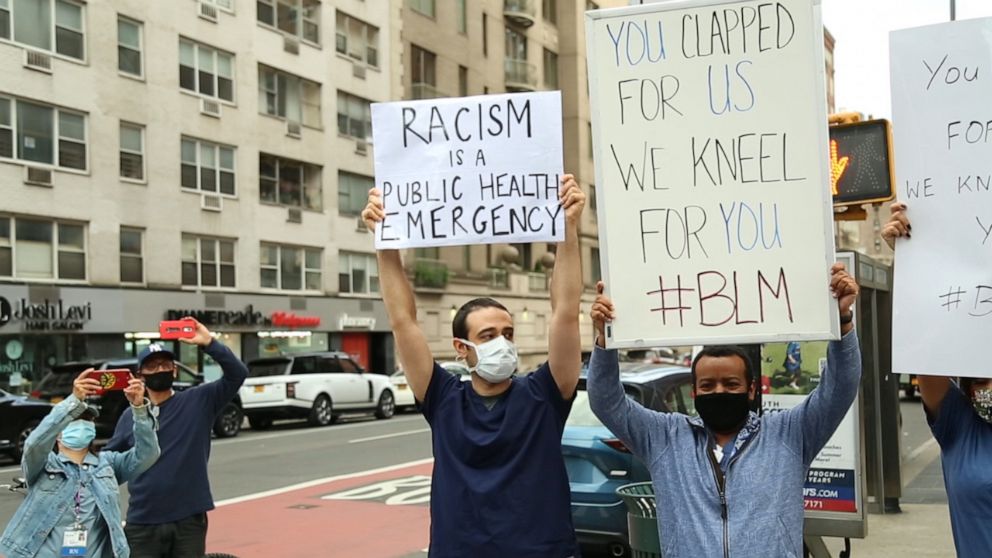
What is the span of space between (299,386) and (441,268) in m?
19.6

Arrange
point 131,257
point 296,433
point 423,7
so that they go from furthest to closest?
1. point 423,7
2. point 131,257
3. point 296,433

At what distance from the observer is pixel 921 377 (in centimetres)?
358

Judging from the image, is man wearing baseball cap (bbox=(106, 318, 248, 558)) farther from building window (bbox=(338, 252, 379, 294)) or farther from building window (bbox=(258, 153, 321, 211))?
building window (bbox=(338, 252, 379, 294))

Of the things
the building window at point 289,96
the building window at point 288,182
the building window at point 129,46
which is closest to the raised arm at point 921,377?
the building window at point 129,46

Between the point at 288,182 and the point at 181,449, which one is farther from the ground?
the point at 288,182

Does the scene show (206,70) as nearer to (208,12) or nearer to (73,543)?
(208,12)

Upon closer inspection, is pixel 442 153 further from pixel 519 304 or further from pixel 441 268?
pixel 519 304

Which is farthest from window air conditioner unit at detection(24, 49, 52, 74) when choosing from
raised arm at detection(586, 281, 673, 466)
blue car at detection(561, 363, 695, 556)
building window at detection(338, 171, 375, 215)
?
raised arm at detection(586, 281, 673, 466)

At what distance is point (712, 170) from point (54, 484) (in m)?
3.41

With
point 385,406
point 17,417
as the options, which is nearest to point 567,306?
point 17,417

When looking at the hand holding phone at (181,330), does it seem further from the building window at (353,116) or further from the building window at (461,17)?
the building window at (461,17)

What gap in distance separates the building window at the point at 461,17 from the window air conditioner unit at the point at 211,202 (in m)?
17.0

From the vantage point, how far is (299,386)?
23125mm

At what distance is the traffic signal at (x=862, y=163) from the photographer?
814cm
